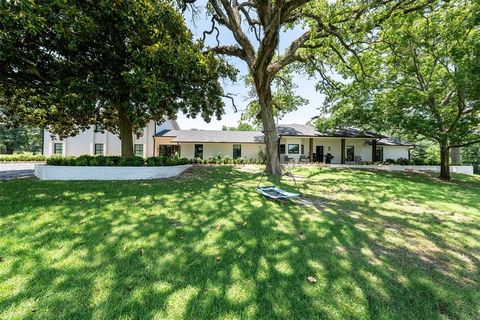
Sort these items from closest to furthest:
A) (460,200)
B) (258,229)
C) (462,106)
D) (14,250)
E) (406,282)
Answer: (406,282) → (14,250) → (258,229) → (460,200) → (462,106)

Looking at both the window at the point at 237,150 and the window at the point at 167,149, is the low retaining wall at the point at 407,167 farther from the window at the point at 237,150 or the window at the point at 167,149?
the window at the point at 167,149

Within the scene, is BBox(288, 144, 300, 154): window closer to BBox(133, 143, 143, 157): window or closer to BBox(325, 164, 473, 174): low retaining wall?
BBox(325, 164, 473, 174): low retaining wall

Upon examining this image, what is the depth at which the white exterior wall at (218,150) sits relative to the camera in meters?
23.2

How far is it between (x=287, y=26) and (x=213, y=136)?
1337 centimetres

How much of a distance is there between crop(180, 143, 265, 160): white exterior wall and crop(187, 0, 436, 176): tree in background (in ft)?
35.9

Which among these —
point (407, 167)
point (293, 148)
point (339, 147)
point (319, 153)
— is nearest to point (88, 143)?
point (293, 148)

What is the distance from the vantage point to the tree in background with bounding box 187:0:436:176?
888cm

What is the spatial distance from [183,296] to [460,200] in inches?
422

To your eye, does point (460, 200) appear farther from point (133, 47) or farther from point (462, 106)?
point (133, 47)

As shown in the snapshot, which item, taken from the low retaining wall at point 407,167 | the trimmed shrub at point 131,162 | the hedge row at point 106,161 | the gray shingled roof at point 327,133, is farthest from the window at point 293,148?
the trimmed shrub at point 131,162

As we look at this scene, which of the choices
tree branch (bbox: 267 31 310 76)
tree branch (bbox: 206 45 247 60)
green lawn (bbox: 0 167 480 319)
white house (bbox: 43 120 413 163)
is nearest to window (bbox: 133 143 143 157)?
white house (bbox: 43 120 413 163)

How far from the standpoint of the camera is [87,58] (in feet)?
29.6

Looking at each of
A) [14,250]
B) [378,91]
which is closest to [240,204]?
[14,250]

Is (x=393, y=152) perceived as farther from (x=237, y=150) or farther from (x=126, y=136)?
(x=126, y=136)
